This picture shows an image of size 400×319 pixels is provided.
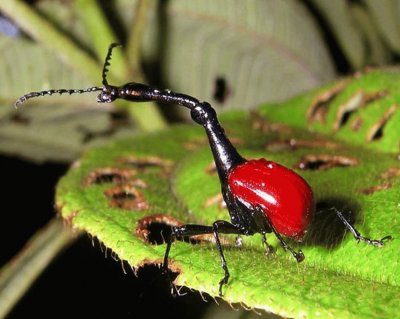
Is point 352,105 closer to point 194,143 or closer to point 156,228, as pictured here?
point 194,143

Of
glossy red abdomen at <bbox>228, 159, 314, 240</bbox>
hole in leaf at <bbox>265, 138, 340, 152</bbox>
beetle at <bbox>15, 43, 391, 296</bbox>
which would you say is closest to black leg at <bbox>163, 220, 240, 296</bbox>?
beetle at <bbox>15, 43, 391, 296</bbox>

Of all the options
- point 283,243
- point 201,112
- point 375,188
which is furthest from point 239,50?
point 283,243

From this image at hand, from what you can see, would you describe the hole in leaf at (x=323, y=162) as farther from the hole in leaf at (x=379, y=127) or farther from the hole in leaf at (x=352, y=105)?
the hole in leaf at (x=352, y=105)

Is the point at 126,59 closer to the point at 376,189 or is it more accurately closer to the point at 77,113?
the point at 77,113

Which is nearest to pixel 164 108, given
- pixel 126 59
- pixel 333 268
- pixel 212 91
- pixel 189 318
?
pixel 212 91

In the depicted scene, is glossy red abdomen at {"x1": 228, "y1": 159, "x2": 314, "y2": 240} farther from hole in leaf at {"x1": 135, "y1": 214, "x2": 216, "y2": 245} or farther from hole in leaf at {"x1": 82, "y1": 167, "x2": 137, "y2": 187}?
hole in leaf at {"x1": 82, "y1": 167, "x2": 137, "y2": 187}
